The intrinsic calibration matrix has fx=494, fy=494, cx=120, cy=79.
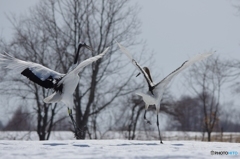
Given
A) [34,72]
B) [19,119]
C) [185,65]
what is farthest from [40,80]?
[19,119]

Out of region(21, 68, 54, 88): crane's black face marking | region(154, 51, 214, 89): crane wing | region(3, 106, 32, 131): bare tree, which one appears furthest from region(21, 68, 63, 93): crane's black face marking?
region(3, 106, 32, 131): bare tree

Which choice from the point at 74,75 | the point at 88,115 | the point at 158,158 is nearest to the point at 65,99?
the point at 74,75

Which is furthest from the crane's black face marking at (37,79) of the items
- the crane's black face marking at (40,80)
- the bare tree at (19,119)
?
the bare tree at (19,119)

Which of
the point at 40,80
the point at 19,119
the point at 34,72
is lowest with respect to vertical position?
the point at 19,119

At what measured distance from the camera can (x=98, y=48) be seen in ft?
72.2

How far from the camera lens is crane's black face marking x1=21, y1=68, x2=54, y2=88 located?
455 inches

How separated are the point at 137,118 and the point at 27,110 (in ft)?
16.9

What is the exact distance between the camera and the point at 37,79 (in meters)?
11.6

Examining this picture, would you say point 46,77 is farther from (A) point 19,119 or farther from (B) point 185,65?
(A) point 19,119

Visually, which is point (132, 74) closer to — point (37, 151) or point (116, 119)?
point (116, 119)

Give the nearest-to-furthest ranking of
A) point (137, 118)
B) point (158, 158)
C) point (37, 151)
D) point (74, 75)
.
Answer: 1. point (158, 158)
2. point (37, 151)
3. point (74, 75)
4. point (137, 118)

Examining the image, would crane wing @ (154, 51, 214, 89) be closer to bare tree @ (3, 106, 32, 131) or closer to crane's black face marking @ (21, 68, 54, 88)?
crane's black face marking @ (21, 68, 54, 88)

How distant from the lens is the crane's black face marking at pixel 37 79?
11562 mm

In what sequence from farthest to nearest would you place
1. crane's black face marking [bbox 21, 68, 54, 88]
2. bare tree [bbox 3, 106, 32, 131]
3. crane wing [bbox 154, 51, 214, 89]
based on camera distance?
bare tree [bbox 3, 106, 32, 131]
crane's black face marking [bbox 21, 68, 54, 88]
crane wing [bbox 154, 51, 214, 89]
